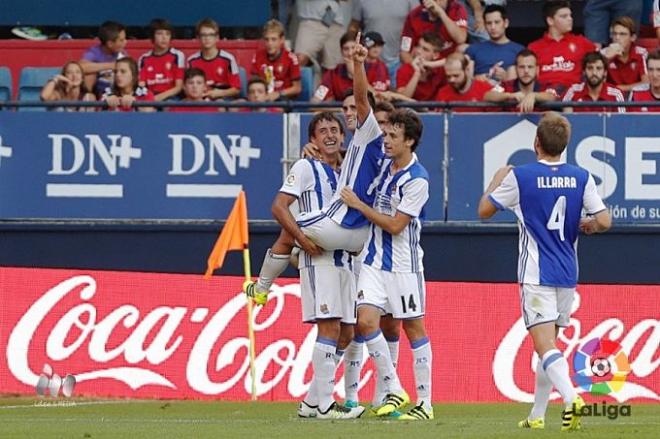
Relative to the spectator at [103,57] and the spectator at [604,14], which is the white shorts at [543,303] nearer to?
the spectator at [103,57]

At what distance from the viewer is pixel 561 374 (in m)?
10.4

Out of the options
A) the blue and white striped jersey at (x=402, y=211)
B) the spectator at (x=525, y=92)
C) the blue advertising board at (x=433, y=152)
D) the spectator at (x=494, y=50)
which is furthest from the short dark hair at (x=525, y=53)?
the blue and white striped jersey at (x=402, y=211)

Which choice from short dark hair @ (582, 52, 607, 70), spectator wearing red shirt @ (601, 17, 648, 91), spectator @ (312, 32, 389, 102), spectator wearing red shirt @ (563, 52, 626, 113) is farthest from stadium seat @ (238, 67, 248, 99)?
spectator wearing red shirt @ (601, 17, 648, 91)

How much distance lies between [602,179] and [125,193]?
4979 mm

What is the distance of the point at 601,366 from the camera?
1561cm

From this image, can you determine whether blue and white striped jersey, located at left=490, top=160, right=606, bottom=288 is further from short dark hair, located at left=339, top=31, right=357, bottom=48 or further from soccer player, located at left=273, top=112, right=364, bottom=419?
short dark hair, located at left=339, top=31, right=357, bottom=48

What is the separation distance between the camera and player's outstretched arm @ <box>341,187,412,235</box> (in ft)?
38.7

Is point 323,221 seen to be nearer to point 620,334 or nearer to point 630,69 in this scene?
point 620,334

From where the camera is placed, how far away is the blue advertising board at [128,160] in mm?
17453

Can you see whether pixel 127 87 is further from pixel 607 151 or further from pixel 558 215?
pixel 558 215

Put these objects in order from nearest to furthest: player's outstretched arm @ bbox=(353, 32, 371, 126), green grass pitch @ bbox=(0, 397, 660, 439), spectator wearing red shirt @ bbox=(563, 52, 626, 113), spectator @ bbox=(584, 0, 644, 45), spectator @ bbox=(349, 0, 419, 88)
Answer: green grass pitch @ bbox=(0, 397, 660, 439) → player's outstretched arm @ bbox=(353, 32, 371, 126) → spectator wearing red shirt @ bbox=(563, 52, 626, 113) → spectator @ bbox=(349, 0, 419, 88) → spectator @ bbox=(584, 0, 644, 45)

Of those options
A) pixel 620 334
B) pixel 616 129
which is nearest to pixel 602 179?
pixel 616 129

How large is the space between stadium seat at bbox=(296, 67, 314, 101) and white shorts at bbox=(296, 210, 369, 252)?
267 inches

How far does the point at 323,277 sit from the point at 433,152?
17.6 feet
